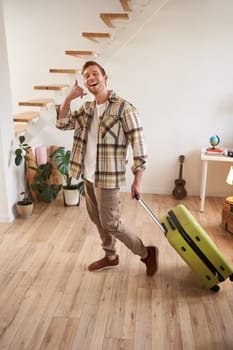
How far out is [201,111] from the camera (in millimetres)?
3641

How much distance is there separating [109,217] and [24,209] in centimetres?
139

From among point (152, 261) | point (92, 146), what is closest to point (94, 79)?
point (92, 146)

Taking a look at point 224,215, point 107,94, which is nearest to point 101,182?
point 107,94

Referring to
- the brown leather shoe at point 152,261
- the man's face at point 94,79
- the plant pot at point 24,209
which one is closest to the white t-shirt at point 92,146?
the man's face at point 94,79

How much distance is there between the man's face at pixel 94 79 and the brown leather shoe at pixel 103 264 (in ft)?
3.92

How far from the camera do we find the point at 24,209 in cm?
318

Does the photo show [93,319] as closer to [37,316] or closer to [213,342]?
[37,316]

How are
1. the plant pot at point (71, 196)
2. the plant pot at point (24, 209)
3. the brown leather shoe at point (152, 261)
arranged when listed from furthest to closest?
the plant pot at point (71, 196), the plant pot at point (24, 209), the brown leather shoe at point (152, 261)

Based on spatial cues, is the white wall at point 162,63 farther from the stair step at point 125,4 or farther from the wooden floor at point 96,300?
the wooden floor at point 96,300

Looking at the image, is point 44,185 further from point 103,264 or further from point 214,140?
point 214,140

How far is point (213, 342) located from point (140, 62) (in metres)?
2.79

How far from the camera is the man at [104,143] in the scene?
193cm

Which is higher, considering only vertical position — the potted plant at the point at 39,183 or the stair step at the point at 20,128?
the stair step at the point at 20,128

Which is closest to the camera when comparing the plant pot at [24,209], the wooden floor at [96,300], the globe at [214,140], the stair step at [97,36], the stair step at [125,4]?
the wooden floor at [96,300]
